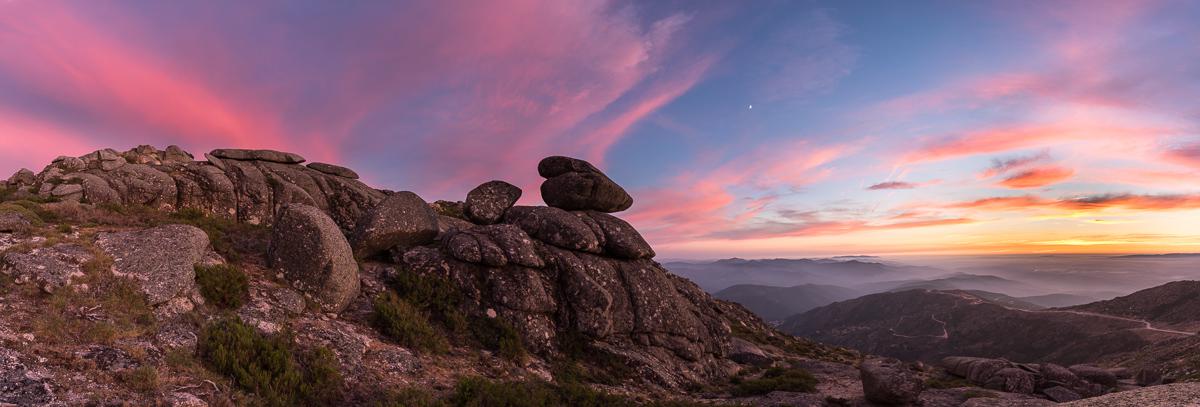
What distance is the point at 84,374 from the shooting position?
8680 mm

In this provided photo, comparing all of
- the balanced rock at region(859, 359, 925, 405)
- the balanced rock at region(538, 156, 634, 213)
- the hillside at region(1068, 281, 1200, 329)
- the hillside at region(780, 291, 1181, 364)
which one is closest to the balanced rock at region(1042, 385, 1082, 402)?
the balanced rock at region(859, 359, 925, 405)

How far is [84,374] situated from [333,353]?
503 cm

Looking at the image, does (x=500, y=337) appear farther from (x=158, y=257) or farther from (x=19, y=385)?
(x=19, y=385)

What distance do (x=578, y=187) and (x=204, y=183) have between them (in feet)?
83.6

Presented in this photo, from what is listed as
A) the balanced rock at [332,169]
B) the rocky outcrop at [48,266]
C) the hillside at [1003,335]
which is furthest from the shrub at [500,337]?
the hillside at [1003,335]

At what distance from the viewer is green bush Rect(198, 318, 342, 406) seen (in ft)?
34.5

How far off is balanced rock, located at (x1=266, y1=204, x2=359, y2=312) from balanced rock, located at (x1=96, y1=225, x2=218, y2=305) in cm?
214

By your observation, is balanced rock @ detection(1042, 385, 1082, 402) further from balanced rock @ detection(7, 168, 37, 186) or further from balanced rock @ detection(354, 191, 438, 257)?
balanced rock @ detection(7, 168, 37, 186)

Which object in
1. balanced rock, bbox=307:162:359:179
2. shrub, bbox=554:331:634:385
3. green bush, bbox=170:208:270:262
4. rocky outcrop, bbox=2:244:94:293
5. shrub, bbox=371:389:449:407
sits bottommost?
shrub, bbox=554:331:634:385

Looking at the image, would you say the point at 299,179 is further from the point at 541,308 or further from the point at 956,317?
the point at 956,317

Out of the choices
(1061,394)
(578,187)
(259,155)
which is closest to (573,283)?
(578,187)

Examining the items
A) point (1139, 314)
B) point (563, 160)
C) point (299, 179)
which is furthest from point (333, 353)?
point (1139, 314)

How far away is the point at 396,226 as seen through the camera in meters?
20.9

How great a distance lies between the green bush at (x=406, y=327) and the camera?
51.4 feet
